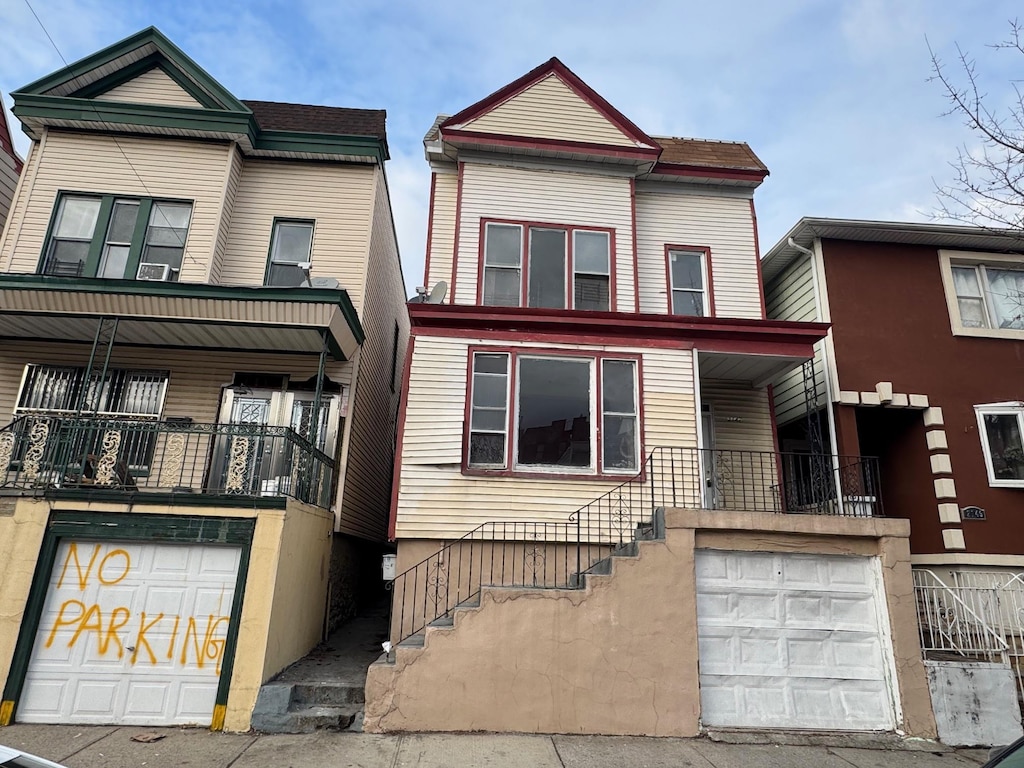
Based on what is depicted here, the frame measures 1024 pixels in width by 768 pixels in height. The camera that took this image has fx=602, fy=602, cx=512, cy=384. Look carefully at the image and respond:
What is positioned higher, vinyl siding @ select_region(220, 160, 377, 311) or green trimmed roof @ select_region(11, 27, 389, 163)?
green trimmed roof @ select_region(11, 27, 389, 163)

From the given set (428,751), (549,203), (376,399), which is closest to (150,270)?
(376,399)

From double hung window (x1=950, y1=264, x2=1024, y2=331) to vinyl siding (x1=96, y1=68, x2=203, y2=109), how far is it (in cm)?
1579

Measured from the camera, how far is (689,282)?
12.2 metres

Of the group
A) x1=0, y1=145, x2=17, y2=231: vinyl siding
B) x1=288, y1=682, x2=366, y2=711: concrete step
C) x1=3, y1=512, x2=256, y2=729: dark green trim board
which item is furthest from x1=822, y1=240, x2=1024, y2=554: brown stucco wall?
x1=0, y1=145, x2=17, y2=231: vinyl siding

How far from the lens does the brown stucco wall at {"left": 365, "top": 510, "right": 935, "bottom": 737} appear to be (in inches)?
288

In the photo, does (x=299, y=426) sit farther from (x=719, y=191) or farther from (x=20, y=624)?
(x=719, y=191)

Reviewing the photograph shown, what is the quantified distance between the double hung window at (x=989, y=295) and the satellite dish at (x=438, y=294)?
33.6 ft

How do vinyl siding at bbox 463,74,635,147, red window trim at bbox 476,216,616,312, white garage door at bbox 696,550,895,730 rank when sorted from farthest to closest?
vinyl siding at bbox 463,74,635,147 < red window trim at bbox 476,216,616,312 < white garage door at bbox 696,550,895,730

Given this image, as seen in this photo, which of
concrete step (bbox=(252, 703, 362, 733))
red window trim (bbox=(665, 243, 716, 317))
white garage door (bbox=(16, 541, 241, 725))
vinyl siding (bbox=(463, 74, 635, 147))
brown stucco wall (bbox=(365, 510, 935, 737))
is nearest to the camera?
concrete step (bbox=(252, 703, 362, 733))

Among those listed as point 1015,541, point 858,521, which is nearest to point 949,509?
point 1015,541

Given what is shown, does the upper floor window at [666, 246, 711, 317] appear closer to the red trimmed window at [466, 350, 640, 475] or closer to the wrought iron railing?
the red trimmed window at [466, 350, 640, 475]

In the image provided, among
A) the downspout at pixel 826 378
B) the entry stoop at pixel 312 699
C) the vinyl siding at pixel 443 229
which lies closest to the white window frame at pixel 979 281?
the downspout at pixel 826 378

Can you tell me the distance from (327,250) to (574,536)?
24.3 ft

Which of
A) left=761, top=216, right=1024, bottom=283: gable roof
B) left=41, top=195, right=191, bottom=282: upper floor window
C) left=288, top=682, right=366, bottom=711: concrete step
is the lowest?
left=288, top=682, right=366, bottom=711: concrete step
